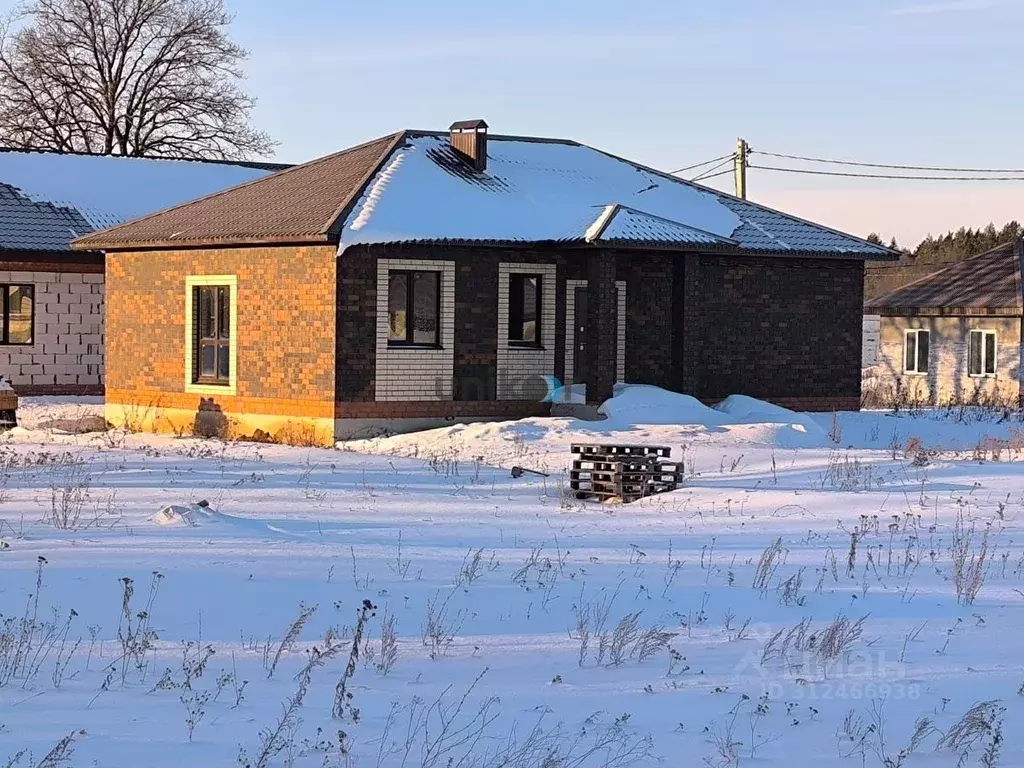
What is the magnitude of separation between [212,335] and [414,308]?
3.69 meters

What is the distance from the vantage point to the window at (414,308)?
23094 millimetres

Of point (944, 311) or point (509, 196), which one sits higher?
point (509, 196)

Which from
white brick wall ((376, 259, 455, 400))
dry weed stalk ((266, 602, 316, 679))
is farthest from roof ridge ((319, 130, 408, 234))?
dry weed stalk ((266, 602, 316, 679))

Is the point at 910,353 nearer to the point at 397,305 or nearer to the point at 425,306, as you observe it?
the point at 425,306

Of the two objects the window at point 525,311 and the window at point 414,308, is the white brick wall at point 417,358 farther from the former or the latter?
the window at point 525,311

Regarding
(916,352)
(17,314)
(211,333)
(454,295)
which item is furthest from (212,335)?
(916,352)

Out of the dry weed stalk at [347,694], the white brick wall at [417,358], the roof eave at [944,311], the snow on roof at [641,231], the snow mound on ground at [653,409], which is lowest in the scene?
the dry weed stalk at [347,694]

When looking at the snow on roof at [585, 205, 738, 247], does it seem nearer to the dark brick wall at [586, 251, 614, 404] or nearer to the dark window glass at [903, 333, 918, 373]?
the dark brick wall at [586, 251, 614, 404]

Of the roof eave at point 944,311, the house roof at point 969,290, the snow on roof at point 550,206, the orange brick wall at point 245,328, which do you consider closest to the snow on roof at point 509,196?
the snow on roof at point 550,206

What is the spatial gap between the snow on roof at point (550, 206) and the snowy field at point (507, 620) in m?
5.96

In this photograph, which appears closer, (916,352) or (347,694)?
(347,694)

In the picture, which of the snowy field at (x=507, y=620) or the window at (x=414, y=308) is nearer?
the snowy field at (x=507, y=620)

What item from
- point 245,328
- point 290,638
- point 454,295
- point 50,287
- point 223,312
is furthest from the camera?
point 50,287

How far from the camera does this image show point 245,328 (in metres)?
24.0
